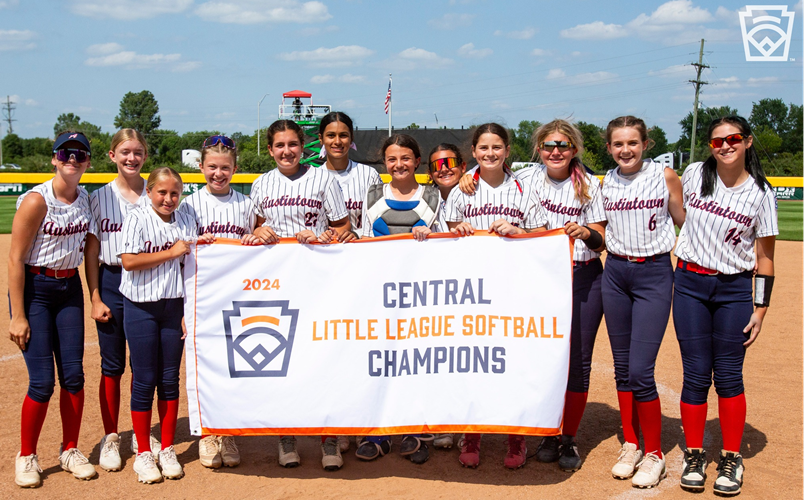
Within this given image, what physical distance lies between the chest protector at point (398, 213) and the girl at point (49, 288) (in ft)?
5.99

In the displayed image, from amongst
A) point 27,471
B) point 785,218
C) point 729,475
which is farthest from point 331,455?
point 785,218

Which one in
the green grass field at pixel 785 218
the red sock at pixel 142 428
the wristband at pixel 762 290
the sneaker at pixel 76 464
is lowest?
the sneaker at pixel 76 464

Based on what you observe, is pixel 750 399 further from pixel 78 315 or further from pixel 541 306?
pixel 78 315

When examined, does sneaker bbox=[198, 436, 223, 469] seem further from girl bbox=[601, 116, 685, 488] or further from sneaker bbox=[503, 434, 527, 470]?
girl bbox=[601, 116, 685, 488]

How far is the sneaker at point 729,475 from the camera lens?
3709 mm

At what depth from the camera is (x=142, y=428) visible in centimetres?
396

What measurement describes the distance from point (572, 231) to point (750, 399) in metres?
2.92

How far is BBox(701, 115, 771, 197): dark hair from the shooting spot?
3727mm

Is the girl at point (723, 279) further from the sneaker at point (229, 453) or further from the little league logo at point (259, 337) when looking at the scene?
the sneaker at point (229, 453)

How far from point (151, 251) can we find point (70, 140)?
85 cm

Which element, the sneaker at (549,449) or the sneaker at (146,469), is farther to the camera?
the sneaker at (549,449)

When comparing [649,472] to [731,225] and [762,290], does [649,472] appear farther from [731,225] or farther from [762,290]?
[731,225]

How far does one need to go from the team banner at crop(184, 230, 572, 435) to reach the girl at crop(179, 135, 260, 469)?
0.75 ft

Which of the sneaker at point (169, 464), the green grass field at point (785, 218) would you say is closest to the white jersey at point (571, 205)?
the sneaker at point (169, 464)
